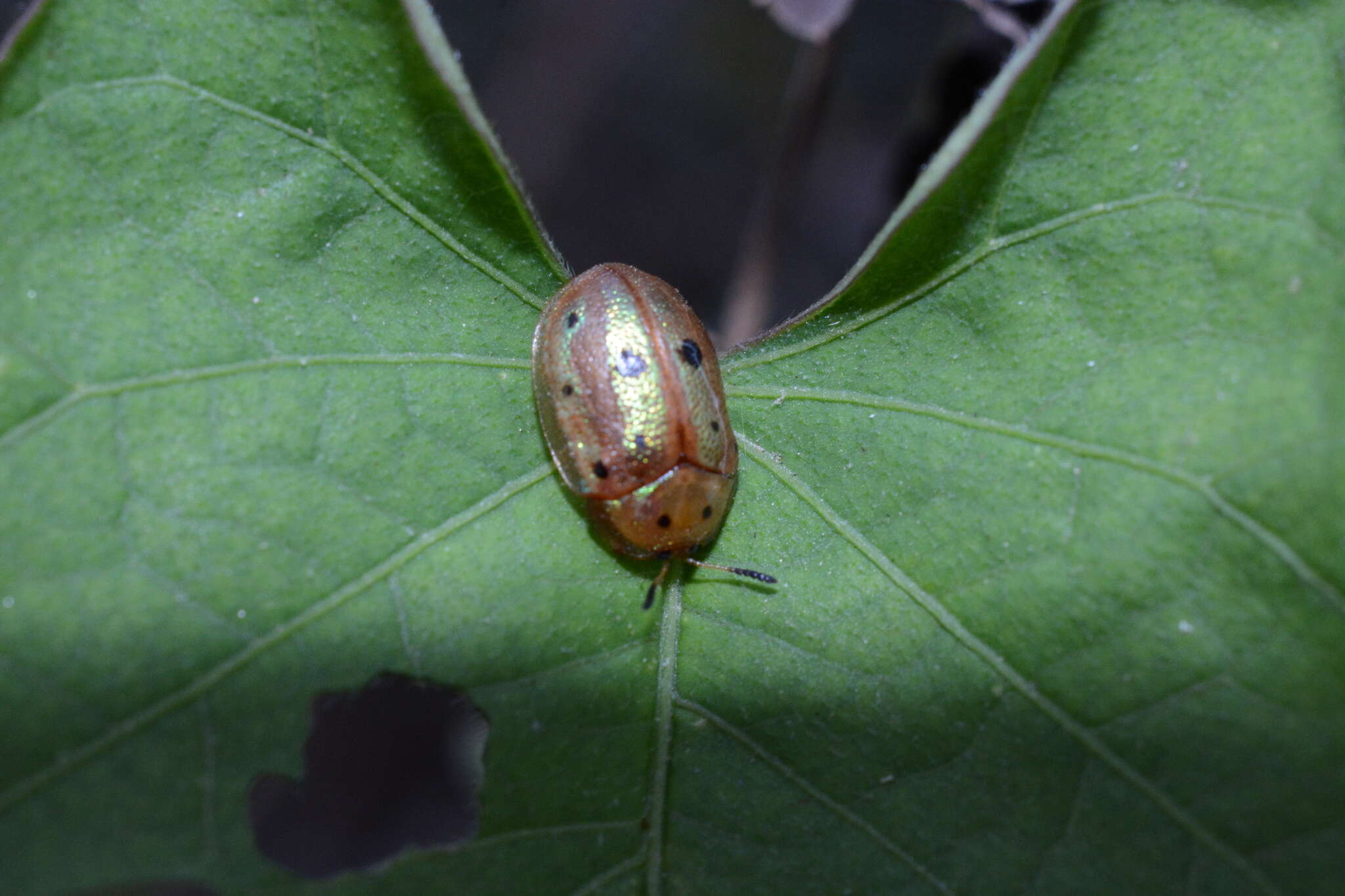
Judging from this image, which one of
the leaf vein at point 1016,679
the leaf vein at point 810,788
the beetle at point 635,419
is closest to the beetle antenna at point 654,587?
the beetle at point 635,419

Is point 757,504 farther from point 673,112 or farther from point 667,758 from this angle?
point 673,112

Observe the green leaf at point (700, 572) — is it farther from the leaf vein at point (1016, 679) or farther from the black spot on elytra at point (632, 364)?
the black spot on elytra at point (632, 364)

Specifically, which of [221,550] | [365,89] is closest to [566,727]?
[221,550]

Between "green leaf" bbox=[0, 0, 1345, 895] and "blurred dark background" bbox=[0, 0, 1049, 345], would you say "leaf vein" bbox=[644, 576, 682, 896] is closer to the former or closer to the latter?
"green leaf" bbox=[0, 0, 1345, 895]

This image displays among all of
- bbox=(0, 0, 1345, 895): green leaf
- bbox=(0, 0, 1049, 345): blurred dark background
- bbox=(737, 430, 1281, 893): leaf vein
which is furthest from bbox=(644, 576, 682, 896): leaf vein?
bbox=(0, 0, 1049, 345): blurred dark background

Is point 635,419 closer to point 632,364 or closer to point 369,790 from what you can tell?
point 632,364

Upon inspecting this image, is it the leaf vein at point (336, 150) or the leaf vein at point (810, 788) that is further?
the leaf vein at point (810, 788)

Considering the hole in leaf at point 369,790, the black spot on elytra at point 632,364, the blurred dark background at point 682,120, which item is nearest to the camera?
the hole in leaf at point 369,790
